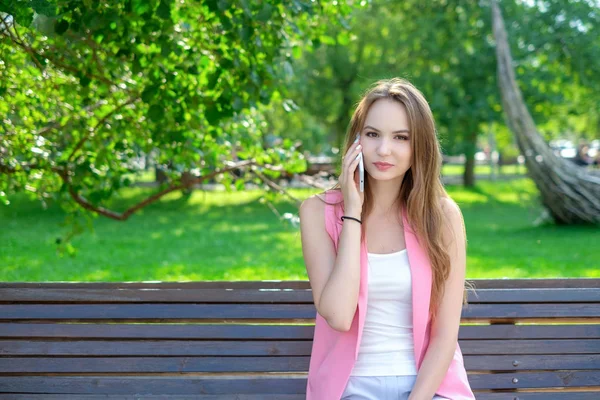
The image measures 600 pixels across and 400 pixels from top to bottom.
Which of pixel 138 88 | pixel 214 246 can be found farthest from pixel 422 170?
pixel 214 246

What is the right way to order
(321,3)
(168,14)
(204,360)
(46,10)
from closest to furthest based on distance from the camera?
(46,10)
(204,360)
(168,14)
(321,3)

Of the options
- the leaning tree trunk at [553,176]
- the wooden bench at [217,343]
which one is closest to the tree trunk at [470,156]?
the leaning tree trunk at [553,176]

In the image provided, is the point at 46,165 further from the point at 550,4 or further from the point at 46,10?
the point at 550,4

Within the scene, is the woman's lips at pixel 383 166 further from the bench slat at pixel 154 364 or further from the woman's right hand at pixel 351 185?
the bench slat at pixel 154 364

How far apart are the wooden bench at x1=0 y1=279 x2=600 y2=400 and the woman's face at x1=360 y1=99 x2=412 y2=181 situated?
3.16 ft

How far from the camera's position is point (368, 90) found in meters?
3.43

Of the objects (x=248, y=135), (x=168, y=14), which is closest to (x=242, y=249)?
(x=248, y=135)

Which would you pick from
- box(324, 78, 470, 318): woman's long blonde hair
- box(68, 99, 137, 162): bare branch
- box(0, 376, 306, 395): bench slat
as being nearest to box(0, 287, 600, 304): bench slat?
box(0, 376, 306, 395): bench slat

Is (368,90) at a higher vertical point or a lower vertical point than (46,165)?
higher

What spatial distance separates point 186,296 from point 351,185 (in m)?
1.16

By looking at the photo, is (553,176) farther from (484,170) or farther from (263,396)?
(484,170)

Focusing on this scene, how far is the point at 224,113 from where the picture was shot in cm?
512

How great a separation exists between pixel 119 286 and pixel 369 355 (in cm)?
147

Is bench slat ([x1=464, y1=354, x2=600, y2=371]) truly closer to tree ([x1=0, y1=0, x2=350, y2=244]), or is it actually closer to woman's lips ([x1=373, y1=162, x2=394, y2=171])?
woman's lips ([x1=373, y1=162, x2=394, y2=171])
